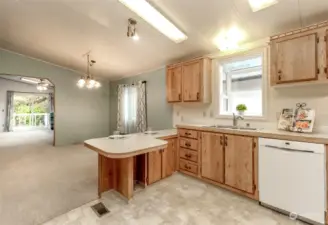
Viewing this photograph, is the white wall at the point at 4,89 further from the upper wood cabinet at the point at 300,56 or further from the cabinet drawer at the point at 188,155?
the upper wood cabinet at the point at 300,56

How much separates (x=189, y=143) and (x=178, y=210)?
127 cm

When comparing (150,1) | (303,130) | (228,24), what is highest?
(150,1)

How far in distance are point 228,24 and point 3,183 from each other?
14.6 ft

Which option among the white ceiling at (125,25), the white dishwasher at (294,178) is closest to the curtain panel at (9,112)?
the white ceiling at (125,25)

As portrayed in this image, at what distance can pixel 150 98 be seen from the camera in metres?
4.87

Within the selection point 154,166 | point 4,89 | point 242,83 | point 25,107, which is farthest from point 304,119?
point 25,107

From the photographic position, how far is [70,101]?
6.12 m

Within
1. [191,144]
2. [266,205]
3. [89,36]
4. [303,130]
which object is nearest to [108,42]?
[89,36]

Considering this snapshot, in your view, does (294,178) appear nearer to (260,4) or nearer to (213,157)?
(213,157)

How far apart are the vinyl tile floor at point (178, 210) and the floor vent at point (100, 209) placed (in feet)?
0.13

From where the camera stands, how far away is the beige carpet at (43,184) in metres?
2.16

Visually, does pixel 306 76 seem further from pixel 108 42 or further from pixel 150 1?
pixel 108 42

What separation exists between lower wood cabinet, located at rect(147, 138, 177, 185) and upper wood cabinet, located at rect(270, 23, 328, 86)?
6.57 ft

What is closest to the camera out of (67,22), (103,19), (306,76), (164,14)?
(306,76)
